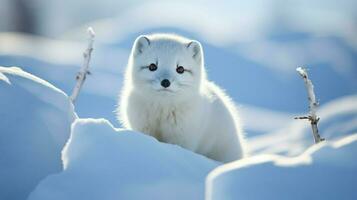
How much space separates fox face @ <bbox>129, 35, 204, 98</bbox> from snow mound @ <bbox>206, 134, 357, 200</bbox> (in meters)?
1.82

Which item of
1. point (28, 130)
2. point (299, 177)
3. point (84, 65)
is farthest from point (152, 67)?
point (299, 177)

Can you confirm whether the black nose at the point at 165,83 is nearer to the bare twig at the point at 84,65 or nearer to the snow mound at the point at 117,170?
the bare twig at the point at 84,65

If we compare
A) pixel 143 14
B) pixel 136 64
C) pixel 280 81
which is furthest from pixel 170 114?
pixel 143 14

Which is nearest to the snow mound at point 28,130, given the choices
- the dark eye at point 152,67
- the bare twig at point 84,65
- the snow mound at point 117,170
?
the snow mound at point 117,170

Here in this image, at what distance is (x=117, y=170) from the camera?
379 centimetres

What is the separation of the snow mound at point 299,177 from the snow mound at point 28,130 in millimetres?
1362

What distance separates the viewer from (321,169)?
3.15 metres

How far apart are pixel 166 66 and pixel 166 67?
11 millimetres

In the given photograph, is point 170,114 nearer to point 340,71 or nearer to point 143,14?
point 340,71

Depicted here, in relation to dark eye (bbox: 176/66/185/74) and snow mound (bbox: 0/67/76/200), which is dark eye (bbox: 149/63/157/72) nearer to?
dark eye (bbox: 176/66/185/74)

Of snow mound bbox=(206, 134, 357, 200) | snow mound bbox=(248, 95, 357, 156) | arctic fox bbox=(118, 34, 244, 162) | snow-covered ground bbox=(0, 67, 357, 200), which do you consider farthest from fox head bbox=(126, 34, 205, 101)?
snow mound bbox=(248, 95, 357, 156)

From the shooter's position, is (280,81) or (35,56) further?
(280,81)

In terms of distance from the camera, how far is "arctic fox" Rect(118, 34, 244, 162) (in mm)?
5098

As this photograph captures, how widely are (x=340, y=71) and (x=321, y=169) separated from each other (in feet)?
59.2
